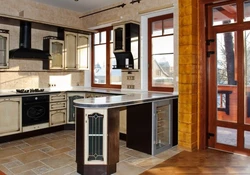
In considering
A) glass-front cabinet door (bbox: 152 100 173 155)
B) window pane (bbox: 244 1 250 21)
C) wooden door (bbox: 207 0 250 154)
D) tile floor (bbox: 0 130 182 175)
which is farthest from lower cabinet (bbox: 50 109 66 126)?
window pane (bbox: 244 1 250 21)

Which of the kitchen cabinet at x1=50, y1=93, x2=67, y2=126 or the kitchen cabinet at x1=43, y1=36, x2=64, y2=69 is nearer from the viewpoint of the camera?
the kitchen cabinet at x1=50, y1=93, x2=67, y2=126

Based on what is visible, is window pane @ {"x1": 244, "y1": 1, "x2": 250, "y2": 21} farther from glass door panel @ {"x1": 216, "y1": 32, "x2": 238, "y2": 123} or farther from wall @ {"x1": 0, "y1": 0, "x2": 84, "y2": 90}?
wall @ {"x1": 0, "y1": 0, "x2": 84, "y2": 90}

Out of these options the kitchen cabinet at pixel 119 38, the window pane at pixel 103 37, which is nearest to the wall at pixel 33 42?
the window pane at pixel 103 37

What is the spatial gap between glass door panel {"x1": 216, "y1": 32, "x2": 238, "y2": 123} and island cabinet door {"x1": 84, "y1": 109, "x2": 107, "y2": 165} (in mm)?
2190

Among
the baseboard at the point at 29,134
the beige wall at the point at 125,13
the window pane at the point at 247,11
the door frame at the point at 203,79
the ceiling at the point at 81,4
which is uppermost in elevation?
the ceiling at the point at 81,4

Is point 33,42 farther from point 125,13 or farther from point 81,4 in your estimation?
point 125,13

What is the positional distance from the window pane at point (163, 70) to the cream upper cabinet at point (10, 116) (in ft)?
9.27

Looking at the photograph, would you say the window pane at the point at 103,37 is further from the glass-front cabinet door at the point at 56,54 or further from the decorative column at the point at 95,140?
the decorative column at the point at 95,140

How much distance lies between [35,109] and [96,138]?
7.73 feet

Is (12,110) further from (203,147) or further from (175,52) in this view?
(203,147)

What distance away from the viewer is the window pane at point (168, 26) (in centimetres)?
464

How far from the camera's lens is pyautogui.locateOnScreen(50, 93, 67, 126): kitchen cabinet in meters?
5.02

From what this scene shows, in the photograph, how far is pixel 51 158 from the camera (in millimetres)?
3531

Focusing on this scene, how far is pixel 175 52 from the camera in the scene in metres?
4.37
